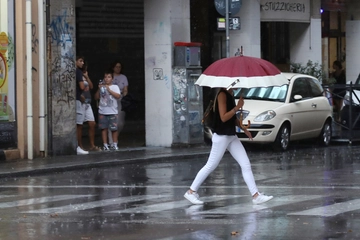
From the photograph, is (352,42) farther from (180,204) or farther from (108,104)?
(180,204)

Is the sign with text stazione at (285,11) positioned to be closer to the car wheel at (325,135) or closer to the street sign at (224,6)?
the street sign at (224,6)

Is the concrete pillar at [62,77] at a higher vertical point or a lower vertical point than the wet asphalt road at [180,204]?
higher

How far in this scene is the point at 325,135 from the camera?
72.5 ft

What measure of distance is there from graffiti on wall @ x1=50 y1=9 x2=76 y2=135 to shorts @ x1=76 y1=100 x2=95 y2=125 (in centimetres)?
28

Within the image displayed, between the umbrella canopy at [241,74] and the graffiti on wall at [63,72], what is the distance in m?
7.58

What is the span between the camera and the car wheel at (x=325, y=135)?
72.2ft

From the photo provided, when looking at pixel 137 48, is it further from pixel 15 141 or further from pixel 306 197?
pixel 306 197

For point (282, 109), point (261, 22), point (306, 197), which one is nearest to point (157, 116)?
point (282, 109)

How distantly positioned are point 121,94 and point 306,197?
9351 millimetres

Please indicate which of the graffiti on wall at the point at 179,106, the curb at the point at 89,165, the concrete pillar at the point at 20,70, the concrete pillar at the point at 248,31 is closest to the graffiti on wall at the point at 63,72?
the concrete pillar at the point at 20,70

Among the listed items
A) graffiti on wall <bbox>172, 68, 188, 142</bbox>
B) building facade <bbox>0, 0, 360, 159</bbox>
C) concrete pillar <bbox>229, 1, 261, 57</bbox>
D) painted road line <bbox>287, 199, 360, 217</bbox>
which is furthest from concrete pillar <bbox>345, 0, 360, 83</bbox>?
painted road line <bbox>287, 199, 360, 217</bbox>

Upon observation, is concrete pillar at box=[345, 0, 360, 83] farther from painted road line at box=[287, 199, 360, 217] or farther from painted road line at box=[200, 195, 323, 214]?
painted road line at box=[287, 199, 360, 217]

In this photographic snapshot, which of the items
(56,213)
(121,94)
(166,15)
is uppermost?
(166,15)

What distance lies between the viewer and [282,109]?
793 inches
